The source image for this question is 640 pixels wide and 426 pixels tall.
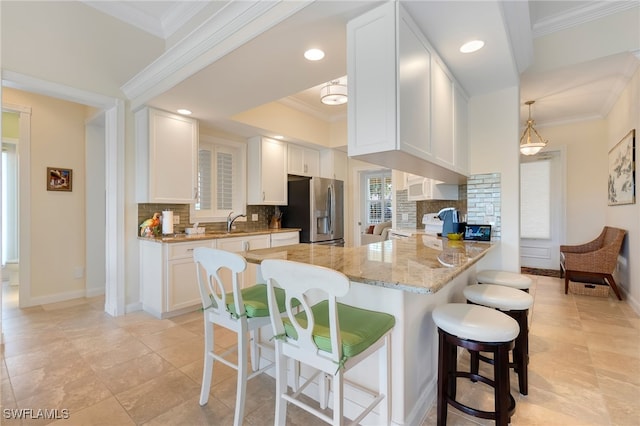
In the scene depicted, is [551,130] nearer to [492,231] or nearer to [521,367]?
[492,231]

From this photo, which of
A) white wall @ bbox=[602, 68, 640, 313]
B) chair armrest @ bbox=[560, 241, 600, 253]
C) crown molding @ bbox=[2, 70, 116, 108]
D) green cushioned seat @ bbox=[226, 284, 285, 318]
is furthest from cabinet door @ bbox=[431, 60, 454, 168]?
chair armrest @ bbox=[560, 241, 600, 253]

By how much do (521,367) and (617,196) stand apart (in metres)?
3.60

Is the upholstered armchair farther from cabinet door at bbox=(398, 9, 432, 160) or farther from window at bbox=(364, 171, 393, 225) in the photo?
cabinet door at bbox=(398, 9, 432, 160)

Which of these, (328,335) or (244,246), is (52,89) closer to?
(244,246)

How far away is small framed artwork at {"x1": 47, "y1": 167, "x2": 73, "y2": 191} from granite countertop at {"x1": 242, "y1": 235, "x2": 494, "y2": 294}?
3368mm

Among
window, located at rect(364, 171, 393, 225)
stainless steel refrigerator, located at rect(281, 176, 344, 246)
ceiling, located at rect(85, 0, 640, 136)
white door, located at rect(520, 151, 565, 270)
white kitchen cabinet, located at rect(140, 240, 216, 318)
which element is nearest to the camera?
ceiling, located at rect(85, 0, 640, 136)

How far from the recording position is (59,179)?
3.72 metres

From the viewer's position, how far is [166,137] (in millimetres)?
3396

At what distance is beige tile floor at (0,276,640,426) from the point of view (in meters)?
1.67

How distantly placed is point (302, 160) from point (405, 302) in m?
3.98

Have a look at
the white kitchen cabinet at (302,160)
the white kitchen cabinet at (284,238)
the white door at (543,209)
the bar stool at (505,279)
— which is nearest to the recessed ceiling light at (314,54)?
the bar stool at (505,279)

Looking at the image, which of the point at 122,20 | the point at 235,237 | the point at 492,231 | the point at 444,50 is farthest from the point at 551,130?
the point at 122,20

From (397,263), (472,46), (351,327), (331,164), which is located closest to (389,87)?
(472,46)

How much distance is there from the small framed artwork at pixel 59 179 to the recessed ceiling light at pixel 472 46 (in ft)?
15.2
